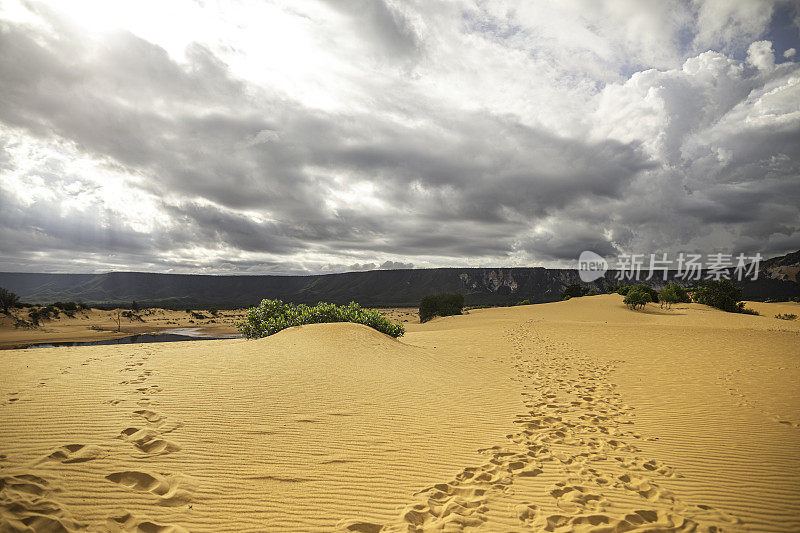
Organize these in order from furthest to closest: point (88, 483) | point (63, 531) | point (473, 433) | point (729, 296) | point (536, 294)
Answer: point (536, 294), point (729, 296), point (473, 433), point (88, 483), point (63, 531)

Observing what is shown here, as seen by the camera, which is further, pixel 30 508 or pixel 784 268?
pixel 784 268

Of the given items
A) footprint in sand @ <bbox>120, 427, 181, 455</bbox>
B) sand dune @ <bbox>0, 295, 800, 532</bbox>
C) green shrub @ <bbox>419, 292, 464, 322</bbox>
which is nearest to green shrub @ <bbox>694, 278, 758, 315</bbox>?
green shrub @ <bbox>419, 292, 464, 322</bbox>

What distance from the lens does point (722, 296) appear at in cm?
3703

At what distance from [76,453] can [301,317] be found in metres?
13.3

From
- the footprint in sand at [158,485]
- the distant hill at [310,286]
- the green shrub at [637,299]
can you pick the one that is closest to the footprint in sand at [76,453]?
the footprint in sand at [158,485]

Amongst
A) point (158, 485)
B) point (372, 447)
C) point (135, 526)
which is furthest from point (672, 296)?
point (135, 526)

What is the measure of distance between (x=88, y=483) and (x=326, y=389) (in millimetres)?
4326

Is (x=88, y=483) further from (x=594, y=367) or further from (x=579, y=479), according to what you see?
(x=594, y=367)

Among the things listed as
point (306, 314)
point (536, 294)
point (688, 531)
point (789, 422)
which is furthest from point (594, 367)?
point (536, 294)

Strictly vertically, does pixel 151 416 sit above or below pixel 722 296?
below

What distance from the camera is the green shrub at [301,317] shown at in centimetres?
1750

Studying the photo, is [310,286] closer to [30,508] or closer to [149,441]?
[149,441]

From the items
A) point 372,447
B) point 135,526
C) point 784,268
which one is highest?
point 784,268

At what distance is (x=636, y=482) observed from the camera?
4566 millimetres
